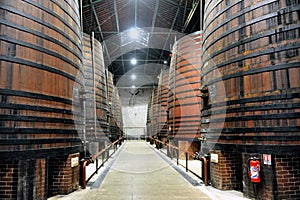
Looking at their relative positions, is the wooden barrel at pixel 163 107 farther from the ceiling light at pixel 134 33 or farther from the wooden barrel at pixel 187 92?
the wooden barrel at pixel 187 92

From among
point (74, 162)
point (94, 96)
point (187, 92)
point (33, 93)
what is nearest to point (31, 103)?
point (33, 93)

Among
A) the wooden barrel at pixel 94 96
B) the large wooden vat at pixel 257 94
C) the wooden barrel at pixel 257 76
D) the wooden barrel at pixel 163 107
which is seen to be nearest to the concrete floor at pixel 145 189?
the large wooden vat at pixel 257 94

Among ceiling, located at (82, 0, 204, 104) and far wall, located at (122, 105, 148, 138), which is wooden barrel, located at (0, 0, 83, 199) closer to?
ceiling, located at (82, 0, 204, 104)

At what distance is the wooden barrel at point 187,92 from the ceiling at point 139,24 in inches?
72.5

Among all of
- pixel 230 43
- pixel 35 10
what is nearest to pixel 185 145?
pixel 230 43

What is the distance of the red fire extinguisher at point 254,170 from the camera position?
443 centimetres

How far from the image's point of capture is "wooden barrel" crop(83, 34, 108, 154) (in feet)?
31.9

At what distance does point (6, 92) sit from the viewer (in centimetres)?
384

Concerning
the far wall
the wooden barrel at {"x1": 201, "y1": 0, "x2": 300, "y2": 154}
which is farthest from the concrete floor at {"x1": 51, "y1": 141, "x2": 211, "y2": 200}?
the far wall

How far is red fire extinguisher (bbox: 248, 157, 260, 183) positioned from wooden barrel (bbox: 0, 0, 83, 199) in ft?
11.7

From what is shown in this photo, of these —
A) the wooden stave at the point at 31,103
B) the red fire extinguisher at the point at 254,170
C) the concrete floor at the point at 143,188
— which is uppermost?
the wooden stave at the point at 31,103

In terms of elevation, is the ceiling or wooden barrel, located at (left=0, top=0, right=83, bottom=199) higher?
the ceiling

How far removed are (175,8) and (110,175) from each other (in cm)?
1132

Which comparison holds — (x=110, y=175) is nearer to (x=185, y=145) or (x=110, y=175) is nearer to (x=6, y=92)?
(x=185, y=145)
